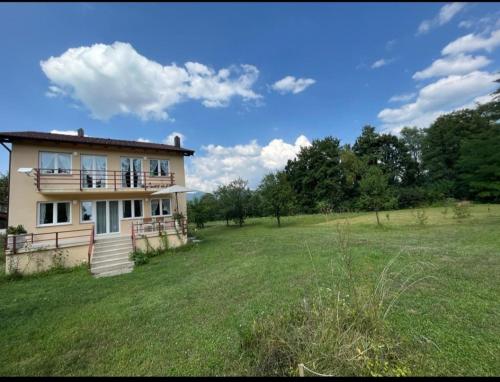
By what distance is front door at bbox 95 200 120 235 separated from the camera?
47.3 feet

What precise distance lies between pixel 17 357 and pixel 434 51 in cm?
1859

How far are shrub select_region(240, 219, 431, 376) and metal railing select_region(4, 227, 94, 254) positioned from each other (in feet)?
39.0

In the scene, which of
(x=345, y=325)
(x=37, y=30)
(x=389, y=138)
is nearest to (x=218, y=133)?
(x=37, y=30)

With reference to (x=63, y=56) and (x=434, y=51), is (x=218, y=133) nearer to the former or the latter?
(x=63, y=56)

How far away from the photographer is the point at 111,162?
49.8 ft

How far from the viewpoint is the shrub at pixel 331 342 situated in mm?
2664

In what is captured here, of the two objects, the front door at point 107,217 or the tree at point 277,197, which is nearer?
the front door at point 107,217

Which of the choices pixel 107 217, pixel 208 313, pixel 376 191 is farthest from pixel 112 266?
pixel 376 191

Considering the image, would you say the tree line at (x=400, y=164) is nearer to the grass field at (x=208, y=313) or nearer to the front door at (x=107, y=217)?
the front door at (x=107, y=217)

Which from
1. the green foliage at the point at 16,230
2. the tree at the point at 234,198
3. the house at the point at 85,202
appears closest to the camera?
the green foliage at the point at 16,230

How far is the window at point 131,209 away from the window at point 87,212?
1.75 metres

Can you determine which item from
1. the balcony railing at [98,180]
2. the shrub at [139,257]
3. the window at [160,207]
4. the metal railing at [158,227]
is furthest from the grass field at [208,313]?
the window at [160,207]

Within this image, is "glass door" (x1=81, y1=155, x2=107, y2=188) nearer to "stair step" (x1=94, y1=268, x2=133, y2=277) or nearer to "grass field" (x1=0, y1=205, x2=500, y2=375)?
"grass field" (x1=0, y1=205, x2=500, y2=375)

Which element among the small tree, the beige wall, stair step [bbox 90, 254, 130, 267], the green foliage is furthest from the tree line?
the green foliage
